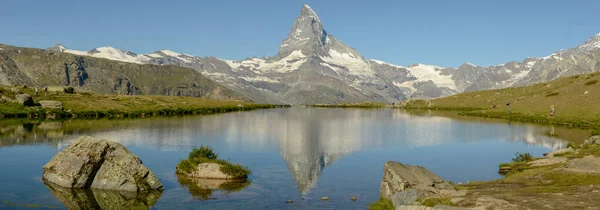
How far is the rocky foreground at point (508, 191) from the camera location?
24812mm

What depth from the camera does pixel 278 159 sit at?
6153 centimetres

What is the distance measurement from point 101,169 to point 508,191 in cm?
3118

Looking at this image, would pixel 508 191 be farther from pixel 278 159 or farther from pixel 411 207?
pixel 278 159

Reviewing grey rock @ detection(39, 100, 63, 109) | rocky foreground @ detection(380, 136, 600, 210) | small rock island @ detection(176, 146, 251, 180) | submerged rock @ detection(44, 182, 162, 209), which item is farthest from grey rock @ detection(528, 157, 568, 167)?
grey rock @ detection(39, 100, 63, 109)

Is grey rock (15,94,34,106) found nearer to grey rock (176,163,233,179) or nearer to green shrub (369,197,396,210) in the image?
grey rock (176,163,233,179)

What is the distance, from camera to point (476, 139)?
9300 cm

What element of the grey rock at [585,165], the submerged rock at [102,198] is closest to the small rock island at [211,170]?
the submerged rock at [102,198]

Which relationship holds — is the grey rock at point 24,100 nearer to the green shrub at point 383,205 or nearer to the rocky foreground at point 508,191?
the rocky foreground at point 508,191

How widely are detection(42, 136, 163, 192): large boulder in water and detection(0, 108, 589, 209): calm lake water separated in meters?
1.52

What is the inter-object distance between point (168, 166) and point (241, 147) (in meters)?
20.7

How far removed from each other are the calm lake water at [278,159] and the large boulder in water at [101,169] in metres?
1.52

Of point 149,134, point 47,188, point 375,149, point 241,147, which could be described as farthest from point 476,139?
point 47,188

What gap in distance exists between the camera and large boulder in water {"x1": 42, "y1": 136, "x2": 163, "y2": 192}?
40.4 metres

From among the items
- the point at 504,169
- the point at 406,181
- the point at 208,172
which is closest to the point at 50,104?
the point at 208,172
